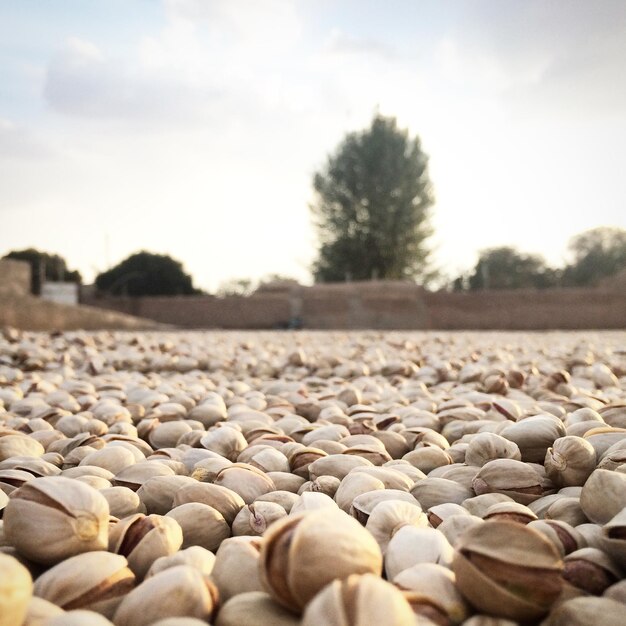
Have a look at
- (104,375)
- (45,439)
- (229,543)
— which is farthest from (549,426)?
(104,375)

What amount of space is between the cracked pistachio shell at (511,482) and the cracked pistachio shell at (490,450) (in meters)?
0.14

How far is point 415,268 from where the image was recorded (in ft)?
85.0

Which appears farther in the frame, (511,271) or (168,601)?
(511,271)

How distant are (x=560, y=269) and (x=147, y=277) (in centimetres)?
1994

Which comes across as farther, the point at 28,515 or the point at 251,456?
the point at 251,456

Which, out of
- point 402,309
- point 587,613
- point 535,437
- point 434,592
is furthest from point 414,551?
point 402,309

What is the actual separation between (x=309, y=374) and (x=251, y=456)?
216 cm

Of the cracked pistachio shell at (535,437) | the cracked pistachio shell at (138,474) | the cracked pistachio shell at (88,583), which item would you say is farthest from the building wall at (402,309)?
the cracked pistachio shell at (88,583)

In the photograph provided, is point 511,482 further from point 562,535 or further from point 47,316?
point 47,316

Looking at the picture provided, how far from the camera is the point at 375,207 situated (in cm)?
2586

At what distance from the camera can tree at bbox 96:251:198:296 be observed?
27391 millimetres

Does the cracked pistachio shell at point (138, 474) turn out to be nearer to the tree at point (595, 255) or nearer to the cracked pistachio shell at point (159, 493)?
the cracked pistachio shell at point (159, 493)

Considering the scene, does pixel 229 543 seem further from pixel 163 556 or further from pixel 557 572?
pixel 557 572

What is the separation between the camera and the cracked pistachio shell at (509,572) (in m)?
0.71
